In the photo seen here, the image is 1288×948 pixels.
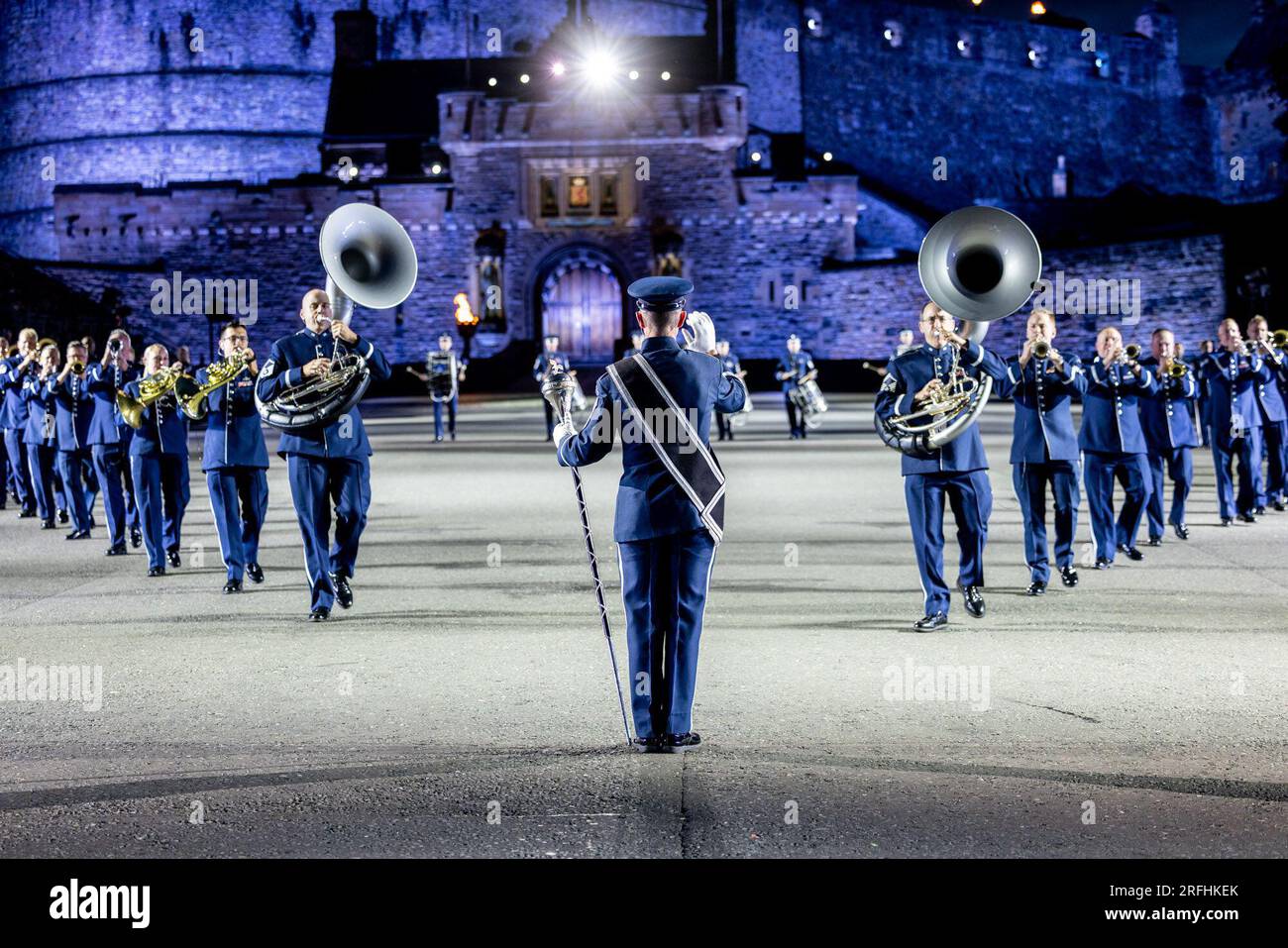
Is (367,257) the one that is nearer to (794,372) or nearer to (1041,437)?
(1041,437)

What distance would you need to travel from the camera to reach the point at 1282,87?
131 ft

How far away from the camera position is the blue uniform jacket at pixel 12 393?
598 inches

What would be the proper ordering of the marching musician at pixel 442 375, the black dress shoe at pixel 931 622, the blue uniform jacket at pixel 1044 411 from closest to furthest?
the black dress shoe at pixel 931 622
the blue uniform jacket at pixel 1044 411
the marching musician at pixel 442 375

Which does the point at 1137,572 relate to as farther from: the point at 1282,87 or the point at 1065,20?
the point at 1065,20

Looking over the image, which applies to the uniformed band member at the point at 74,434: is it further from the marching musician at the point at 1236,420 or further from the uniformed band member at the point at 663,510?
the marching musician at the point at 1236,420

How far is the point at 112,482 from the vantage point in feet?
40.4

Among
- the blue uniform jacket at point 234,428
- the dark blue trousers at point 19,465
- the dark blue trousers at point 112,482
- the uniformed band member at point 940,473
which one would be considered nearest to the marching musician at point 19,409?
the dark blue trousers at point 19,465

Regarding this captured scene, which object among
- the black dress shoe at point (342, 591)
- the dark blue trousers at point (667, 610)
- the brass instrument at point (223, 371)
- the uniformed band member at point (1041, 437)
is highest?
the brass instrument at point (223, 371)

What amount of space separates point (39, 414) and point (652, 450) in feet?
33.6

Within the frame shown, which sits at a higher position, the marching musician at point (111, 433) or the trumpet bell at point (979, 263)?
the trumpet bell at point (979, 263)

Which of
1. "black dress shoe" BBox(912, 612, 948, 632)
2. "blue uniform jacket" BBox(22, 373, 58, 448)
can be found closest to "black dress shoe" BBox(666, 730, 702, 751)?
"black dress shoe" BBox(912, 612, 948, 632)

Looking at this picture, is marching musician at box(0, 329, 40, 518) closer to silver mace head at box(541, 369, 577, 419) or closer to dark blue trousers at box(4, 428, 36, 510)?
dark blue trousers at box(4, 428, 36, 510)

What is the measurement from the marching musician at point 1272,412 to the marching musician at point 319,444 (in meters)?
8.53

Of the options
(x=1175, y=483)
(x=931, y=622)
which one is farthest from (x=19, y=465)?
(x=1175, y=483)
